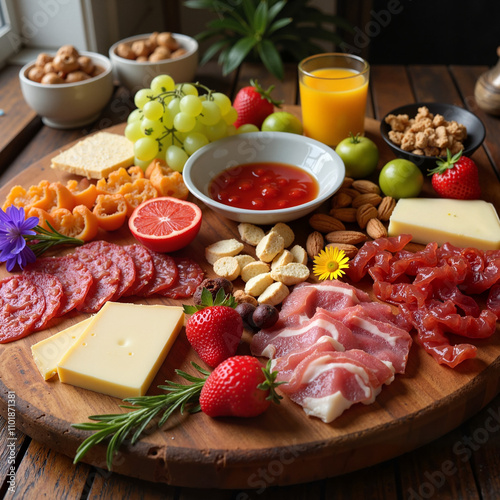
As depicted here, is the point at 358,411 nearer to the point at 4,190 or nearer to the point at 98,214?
the point at 98,214

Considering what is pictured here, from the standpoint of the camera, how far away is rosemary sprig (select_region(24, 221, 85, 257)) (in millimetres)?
1716

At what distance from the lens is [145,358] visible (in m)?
1.32

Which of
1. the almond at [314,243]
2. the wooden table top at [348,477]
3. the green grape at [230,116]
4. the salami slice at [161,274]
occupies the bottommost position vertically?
the wooden table top at [348,477]

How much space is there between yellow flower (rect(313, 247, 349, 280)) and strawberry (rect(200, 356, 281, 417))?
48 cm

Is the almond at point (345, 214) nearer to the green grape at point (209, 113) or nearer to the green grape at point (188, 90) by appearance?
the green grape at point (209, 113)

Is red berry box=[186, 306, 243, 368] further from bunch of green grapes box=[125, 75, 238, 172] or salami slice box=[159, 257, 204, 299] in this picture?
bunch of green grapes box=[125, 75, 238, 172]

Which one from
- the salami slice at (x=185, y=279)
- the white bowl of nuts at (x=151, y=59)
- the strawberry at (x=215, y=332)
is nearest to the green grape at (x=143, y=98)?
the white bowl of nuts at (x=151, y=59)

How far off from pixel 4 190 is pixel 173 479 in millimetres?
1271

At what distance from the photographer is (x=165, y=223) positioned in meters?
1.71

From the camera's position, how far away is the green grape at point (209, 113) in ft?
6.50

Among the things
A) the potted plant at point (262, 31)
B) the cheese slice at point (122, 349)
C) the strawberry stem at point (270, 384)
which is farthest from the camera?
the potted plant at point (262, 31)

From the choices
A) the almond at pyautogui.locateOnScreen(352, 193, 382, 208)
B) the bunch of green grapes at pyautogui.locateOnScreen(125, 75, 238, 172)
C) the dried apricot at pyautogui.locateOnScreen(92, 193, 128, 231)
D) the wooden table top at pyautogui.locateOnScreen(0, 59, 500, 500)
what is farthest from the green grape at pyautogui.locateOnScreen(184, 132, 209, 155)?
the wooden table top at pyautogui.locateOnScreen(0, 59, 500, 500)

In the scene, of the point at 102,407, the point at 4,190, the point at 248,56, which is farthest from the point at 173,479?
the point at 248,56

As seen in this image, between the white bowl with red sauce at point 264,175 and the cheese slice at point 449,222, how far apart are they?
0.76 feet
